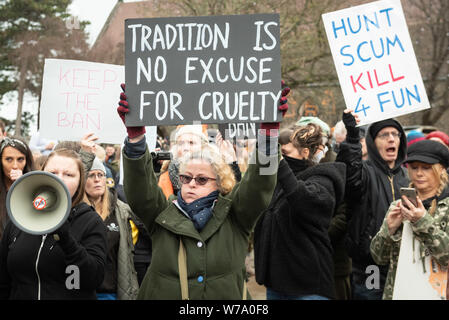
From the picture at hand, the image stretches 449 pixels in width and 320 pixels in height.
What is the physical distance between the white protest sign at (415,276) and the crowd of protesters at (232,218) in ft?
0.18

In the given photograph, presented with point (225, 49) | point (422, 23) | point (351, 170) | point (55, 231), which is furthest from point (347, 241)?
point (422, 23)

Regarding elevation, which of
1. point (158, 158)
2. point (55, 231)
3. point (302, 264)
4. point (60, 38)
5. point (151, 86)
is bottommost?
point (302, 264)

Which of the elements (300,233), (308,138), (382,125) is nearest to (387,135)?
(382,125)

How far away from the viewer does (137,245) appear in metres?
4.22

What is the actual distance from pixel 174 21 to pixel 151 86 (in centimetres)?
41

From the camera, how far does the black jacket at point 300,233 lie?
364 centimetres

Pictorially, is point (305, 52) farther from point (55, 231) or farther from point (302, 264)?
point (55, 231)

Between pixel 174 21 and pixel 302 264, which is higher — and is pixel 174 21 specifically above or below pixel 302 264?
above

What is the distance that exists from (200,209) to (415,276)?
1.27 meters

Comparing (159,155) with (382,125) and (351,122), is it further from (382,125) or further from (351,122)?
(382,125)

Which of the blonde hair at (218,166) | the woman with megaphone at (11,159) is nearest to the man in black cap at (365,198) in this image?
the blonde hair at (218,166)

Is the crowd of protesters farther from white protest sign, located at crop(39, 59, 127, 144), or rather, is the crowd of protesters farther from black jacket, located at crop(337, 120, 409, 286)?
white protest sign, located at crop(39, 59, 127, 144)

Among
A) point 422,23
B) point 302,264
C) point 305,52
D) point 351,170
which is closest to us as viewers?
point 302,264

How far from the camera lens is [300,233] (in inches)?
147
